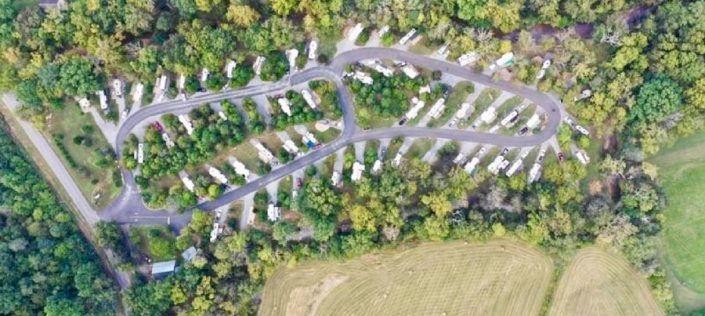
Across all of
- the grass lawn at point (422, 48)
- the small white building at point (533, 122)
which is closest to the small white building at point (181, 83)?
the grass lawn at point (422, 48)

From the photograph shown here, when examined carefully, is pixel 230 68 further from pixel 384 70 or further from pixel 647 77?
pixel 647 77

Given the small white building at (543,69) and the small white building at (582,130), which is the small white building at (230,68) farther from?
the small white building at (582,130)

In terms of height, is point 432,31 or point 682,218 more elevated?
point 432,31

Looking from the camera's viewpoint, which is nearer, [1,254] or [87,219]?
[1,254]

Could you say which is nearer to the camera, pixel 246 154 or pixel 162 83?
pixel 162 83

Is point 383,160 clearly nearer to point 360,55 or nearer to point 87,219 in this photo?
point 360,55

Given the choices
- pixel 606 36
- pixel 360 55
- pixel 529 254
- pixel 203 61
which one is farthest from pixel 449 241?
pixel 203 61

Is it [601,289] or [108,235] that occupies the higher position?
[108,235]

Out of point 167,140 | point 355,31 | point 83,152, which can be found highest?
point 355,31

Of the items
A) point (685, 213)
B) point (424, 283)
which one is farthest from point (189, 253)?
point (685, 213)
